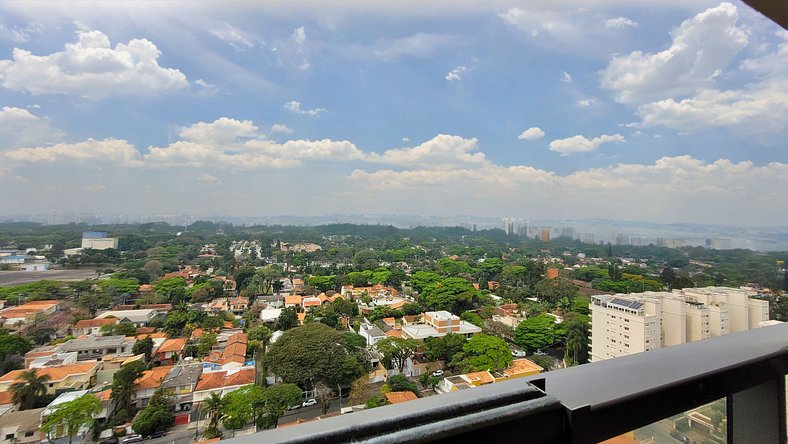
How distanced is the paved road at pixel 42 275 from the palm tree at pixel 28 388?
46cm

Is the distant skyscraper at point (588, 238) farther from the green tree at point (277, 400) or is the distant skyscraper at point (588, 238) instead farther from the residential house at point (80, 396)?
the residential house at point (80, 396)

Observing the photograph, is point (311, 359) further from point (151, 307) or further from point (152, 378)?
point (151, 307)

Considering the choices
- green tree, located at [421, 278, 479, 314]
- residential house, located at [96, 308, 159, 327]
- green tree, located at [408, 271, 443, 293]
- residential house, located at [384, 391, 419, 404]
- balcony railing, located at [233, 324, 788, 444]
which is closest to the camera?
balcony railing, located at [233, 324, 788, 444]

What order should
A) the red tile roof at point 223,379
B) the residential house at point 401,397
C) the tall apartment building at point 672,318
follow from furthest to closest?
1. the tall apartment building at point 672,318
2. the red tile roof at point 223,379
3. the residential house at point 401,397

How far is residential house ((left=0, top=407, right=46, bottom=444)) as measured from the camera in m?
0.81

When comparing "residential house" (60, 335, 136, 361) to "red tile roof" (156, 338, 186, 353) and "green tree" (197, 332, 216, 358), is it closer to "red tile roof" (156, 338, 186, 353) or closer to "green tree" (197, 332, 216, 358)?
"red tile roof" (156, 338, 186, 353)

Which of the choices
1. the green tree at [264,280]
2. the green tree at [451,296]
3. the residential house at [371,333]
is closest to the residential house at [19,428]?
the green tree at [264,280]

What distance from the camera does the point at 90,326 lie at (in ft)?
4.39

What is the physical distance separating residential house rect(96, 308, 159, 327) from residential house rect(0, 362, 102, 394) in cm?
36

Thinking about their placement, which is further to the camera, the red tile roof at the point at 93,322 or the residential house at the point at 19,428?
the red tile roof at the point at 93,322

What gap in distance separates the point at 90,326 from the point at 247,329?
599 millimetres

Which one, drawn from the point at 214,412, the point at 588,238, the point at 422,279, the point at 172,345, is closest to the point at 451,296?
the point at 422,279

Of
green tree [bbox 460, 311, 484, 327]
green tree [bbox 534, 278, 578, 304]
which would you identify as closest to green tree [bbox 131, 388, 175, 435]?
green tree [bbox 460, 311, 484, 327]

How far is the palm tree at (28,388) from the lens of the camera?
90cm
